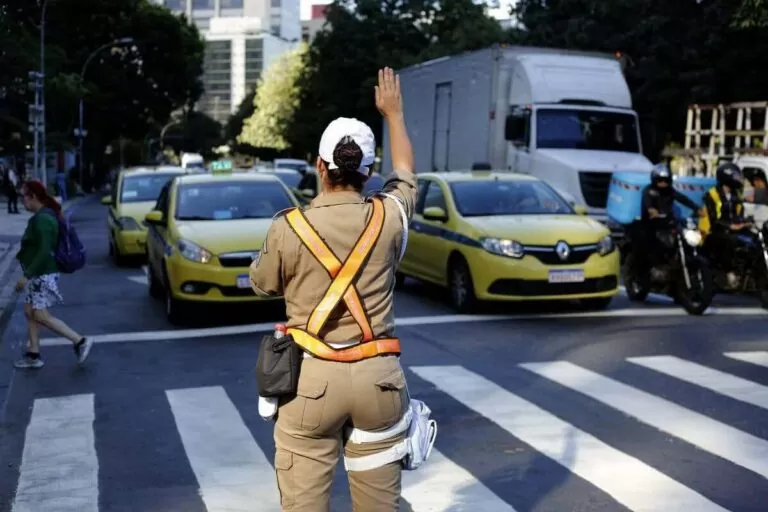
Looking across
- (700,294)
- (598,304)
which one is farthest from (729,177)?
(598,304)

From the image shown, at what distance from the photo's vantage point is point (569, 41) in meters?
37.4

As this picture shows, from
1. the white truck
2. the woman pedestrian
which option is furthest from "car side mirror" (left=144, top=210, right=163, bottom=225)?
the white truck

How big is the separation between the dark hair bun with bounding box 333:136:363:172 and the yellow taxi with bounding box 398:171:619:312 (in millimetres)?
8439

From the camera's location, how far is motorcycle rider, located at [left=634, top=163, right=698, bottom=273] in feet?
41.5

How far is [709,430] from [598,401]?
40.1 inches

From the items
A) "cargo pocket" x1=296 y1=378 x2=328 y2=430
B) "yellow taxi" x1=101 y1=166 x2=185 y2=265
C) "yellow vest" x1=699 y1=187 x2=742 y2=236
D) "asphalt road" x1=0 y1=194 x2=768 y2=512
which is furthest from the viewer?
"yellow taxi" x1=101 y1=166 x2=185 y2=265

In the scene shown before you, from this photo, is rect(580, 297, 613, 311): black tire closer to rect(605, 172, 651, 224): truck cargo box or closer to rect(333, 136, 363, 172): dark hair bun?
rect(605, 172, 651, 224): truck cargo box

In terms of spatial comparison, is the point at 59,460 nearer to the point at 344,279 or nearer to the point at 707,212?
the point at 344,279

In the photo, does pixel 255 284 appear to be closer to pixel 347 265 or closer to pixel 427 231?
pixel 347 265

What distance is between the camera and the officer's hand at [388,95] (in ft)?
13.1

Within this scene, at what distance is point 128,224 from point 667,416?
12.4m

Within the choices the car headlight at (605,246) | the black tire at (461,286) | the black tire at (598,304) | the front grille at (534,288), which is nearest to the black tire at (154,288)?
the black tire at (461,286)

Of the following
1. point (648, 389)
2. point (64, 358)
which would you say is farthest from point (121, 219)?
point (648, 389)

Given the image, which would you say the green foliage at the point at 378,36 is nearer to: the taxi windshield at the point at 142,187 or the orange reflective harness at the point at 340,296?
the taxi windshield at the point at 142,187
